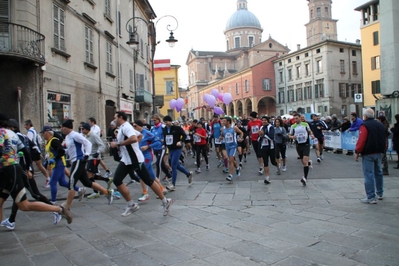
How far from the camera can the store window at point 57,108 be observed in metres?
13.6

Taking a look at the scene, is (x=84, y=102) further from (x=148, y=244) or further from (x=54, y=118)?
(x=148, y=244)

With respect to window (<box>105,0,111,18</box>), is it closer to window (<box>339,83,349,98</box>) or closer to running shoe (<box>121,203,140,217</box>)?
running shoe (<box>121,203,140,217</box>)

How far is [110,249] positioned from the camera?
4.54 m

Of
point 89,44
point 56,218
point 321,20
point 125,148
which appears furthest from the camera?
point 321,20

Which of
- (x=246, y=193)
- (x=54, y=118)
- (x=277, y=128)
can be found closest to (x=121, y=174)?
(x=246, y=193)

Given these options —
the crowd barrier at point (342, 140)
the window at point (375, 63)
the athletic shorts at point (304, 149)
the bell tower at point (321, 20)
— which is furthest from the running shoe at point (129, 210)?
the bell tower at point (321, 20)

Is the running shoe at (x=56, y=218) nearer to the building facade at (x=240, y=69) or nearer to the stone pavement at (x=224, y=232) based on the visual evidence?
the stone pavement at (x=224, y=232)

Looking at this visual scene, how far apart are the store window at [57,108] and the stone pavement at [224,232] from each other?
644 cm

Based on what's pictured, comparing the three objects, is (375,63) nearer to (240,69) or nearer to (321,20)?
(321,20)

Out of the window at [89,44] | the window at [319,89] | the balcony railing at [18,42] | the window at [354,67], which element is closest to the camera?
the balcony railing at [18,42]

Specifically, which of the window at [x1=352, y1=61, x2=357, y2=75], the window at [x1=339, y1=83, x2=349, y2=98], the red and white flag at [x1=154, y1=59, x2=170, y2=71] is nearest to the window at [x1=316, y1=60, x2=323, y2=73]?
the window at [x1=339, y1=83, x2=349, y2=98]

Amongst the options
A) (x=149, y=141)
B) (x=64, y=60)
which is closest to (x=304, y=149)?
(x=149, y=141)

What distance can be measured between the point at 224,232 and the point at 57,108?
1124cm

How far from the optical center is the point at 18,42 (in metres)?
11.6
